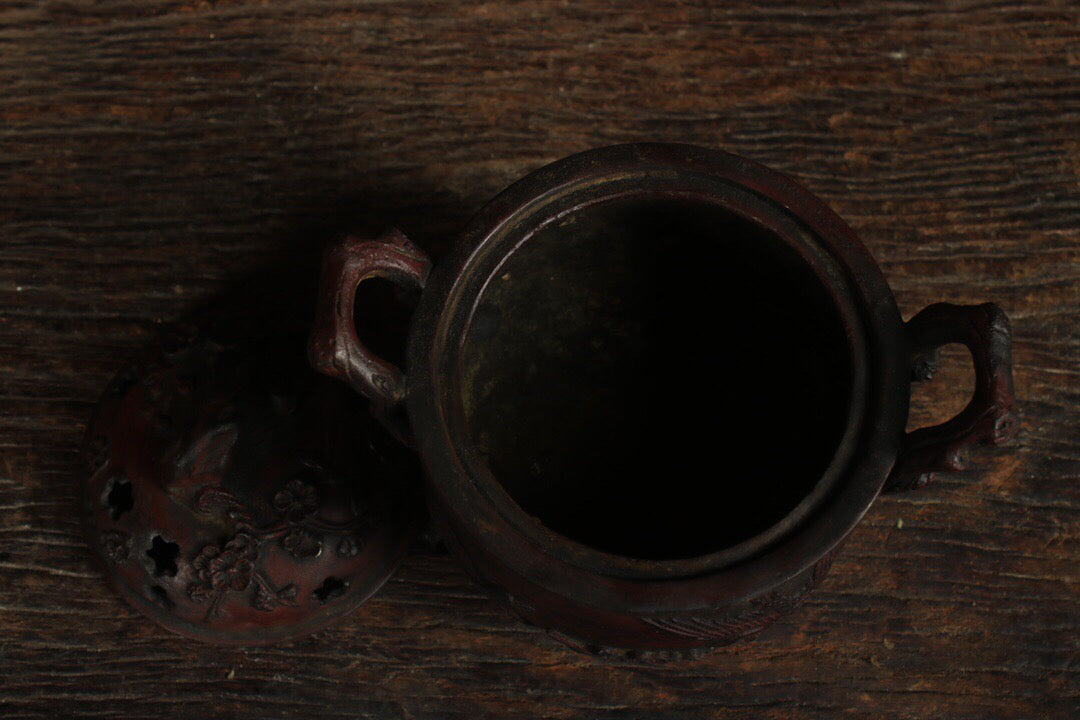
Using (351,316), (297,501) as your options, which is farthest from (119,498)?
(351,316)

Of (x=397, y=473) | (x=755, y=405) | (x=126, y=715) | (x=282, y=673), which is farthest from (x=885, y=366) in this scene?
(x=126, y=715)

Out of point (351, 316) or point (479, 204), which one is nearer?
point (351, 316)

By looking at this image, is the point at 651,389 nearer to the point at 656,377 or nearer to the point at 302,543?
the point at 656,377

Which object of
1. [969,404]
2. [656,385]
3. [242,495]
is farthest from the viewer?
[656,385]

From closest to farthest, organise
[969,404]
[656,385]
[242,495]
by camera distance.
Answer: [969,404]
[242,495]
[656,385]

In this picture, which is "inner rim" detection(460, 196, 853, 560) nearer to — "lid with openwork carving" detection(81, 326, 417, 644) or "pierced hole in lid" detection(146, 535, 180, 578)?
"lid with openwork carving" detection(81, 326, 417, 644)

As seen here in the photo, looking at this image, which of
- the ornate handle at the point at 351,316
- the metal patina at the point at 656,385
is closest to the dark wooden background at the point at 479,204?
the metal patina at the point at 656,385

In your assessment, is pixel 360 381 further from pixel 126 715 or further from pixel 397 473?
pixel 126 715

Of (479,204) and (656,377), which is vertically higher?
(479,204)
